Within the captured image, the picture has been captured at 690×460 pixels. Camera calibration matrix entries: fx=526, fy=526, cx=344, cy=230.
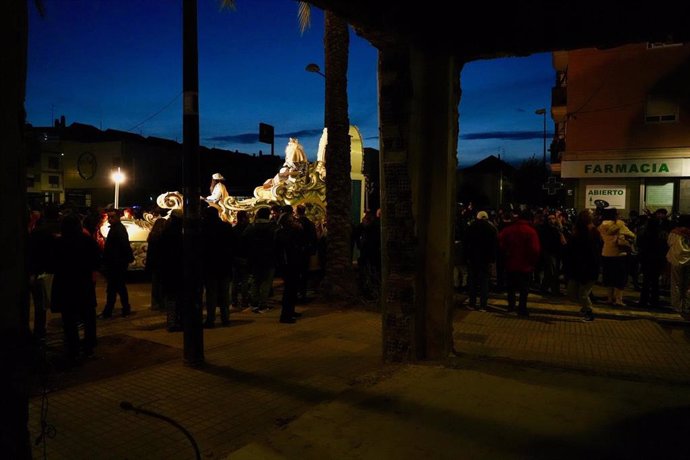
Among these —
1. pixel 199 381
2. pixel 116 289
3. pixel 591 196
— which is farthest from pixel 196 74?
pixel 591 196

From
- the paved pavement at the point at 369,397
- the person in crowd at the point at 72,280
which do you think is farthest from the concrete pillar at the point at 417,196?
the person in crowd at the point at 72,280

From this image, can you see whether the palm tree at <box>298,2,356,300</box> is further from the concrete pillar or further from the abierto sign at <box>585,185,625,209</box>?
the abierto sign at <box>585,185,625,209</box>

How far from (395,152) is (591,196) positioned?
1799 centimetres

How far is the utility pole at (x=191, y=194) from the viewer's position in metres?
6.09

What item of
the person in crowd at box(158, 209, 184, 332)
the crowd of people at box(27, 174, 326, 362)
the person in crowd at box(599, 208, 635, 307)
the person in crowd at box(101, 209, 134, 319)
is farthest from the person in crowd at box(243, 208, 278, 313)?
the person in crowd at box(599, 208, 635, 307)

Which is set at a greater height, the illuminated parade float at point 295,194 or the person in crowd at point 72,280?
the illuminated parade float at point 295,194

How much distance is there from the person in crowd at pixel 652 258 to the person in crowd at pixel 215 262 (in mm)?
7852

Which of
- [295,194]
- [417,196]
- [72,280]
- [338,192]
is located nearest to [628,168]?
[295,194]

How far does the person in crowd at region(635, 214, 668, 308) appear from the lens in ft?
33.0

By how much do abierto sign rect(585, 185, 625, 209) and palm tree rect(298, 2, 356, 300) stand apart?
13.9 m

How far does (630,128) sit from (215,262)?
61.3 feet

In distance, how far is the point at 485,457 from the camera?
3.50 m

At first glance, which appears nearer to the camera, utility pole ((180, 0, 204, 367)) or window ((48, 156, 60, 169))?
utility pole ((180, 0, 204, 367))

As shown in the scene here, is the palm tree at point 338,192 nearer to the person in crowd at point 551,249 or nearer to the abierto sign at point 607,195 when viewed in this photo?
the person in crowd at point 551,249
